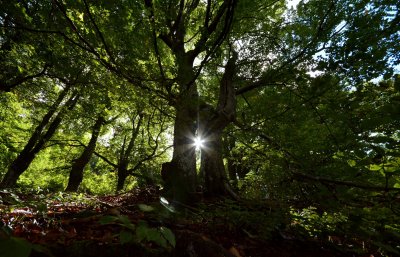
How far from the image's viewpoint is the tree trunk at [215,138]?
6371 mm

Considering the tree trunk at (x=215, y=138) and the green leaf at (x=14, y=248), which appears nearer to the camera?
the green leaf at (x=14, y=248)

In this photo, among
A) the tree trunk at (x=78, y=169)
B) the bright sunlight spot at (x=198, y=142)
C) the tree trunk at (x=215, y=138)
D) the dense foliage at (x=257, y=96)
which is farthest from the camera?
the tree trunk at (x=78, y=169)

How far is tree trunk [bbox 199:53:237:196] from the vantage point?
6.37m

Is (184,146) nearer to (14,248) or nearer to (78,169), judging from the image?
(14,248)

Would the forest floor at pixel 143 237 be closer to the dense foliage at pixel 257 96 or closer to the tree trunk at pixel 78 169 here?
the dense foliage at pixel 257 96

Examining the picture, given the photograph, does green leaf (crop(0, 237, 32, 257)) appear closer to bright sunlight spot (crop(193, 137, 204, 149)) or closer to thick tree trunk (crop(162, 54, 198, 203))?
thick tree trunk (crop(162, 54, 198, 203))

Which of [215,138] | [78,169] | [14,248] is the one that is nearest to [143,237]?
[14,248]

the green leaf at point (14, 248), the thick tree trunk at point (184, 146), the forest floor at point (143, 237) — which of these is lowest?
the green leaf at point (14, 248)

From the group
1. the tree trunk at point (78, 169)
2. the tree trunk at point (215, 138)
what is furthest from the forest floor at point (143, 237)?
the tree trunk at point (78, 169)

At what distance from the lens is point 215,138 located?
677cm

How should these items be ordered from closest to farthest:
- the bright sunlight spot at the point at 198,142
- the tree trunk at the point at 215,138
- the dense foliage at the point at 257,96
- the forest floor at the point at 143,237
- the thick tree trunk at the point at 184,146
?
the forest floor at the point at 143,237
the dense foliage at the point at 257,96
the thick tree trunk at the point at 184,146
the bright sunlight spot at the point at 198,142
the tree trunk at the point at 215,138

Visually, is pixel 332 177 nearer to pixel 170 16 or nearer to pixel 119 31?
pixel 170 16

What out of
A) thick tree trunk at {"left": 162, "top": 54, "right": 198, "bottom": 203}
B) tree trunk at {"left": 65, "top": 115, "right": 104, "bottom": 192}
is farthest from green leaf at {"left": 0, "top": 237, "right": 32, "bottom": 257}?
tree trunk at {"left": 65, "top": 115, "right": 104, "bottom": 192}

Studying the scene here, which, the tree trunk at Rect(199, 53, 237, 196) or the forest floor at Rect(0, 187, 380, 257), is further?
the tree trunk at Rect(199, 53, 237, 196)
